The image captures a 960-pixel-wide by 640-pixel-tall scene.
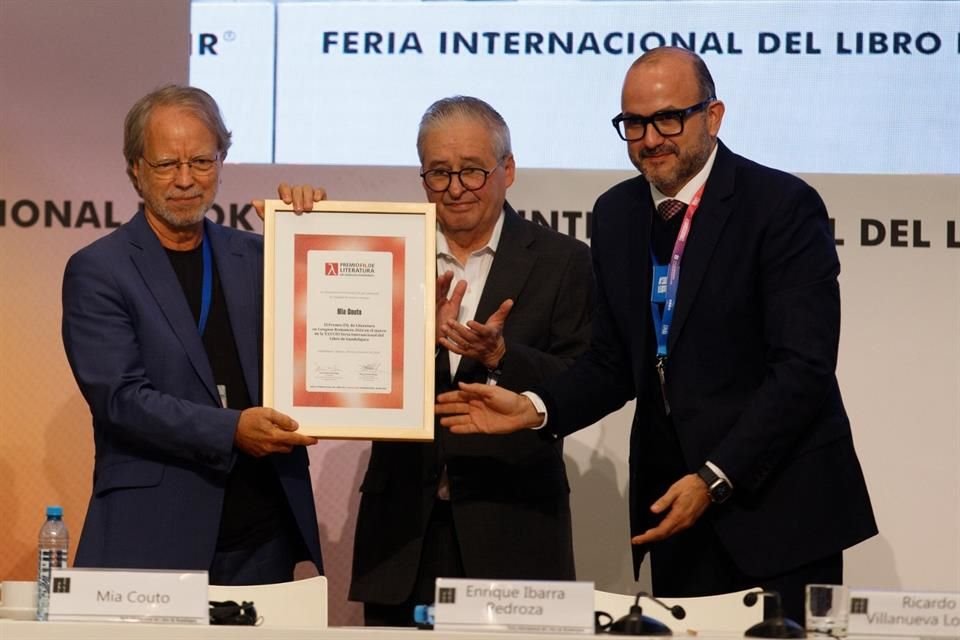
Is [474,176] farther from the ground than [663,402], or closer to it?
farther from the ground

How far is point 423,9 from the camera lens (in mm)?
5195

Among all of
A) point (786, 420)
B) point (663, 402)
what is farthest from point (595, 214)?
point (786, 420)

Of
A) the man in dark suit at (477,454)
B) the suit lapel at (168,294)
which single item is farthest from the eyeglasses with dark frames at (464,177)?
the suit lapel at (168,294)

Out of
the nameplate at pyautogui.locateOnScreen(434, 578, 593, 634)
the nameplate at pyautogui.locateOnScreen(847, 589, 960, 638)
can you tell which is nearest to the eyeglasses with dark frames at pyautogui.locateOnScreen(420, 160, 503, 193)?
the nameplate at pyautogui.locateOnScreen(434, 578, 593, 634)

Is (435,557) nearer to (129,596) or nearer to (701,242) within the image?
(701,242)

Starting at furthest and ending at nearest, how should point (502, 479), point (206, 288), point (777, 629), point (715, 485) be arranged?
point (502, 479), point (206, 288), point (715, 485), point (777, 629)

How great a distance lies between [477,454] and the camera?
389cm

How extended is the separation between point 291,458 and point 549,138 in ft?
6.39

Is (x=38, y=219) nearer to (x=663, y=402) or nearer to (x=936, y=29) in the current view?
(x=663, y=402)

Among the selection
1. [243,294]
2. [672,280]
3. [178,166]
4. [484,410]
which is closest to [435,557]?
[484,410]

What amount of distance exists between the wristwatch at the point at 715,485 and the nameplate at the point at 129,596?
4.44 feet

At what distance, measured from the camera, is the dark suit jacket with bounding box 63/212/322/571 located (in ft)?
11.5

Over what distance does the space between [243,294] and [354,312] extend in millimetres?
352
